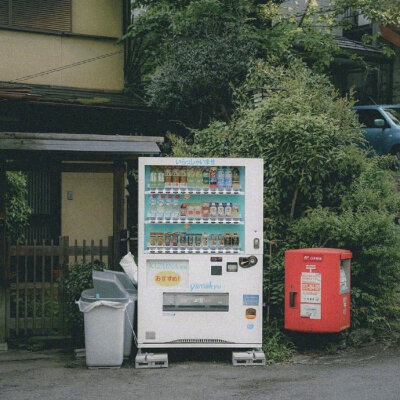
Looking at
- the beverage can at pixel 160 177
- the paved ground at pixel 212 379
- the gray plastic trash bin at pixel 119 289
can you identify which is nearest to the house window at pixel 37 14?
the beverage can at pixel 160 177

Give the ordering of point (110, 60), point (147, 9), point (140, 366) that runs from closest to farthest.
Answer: point (140, 366) → point (110, 60) → point (147, 9)

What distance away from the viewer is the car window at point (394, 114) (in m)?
19.1

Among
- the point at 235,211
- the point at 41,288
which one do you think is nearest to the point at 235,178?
the point at 235,211

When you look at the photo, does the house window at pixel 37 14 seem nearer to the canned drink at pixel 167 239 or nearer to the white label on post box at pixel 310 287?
the canned drink at pixel 167 239

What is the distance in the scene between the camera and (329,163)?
37.1 feet

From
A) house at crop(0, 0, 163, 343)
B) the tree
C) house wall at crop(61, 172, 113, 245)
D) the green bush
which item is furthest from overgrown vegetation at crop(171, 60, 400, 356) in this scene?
house wall at crop(61, 172, 113, 245)

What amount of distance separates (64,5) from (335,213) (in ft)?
28.2

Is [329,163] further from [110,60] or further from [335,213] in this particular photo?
[110,60]

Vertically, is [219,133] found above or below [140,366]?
above

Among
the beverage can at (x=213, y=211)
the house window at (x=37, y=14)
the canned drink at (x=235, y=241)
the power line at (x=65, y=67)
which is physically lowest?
the canned drink at (x=235, y=241)

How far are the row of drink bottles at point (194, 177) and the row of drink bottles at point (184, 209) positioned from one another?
183mm

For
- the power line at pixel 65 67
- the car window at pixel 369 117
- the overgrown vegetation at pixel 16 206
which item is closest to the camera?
the overgrown vegetation at pixel 16 206

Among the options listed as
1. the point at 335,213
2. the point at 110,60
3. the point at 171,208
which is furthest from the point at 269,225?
the point at 110,60

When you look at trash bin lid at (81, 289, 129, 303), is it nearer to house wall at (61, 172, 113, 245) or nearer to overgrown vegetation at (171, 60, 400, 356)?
overgrown vegetation at (171, 60, 400, 356)
